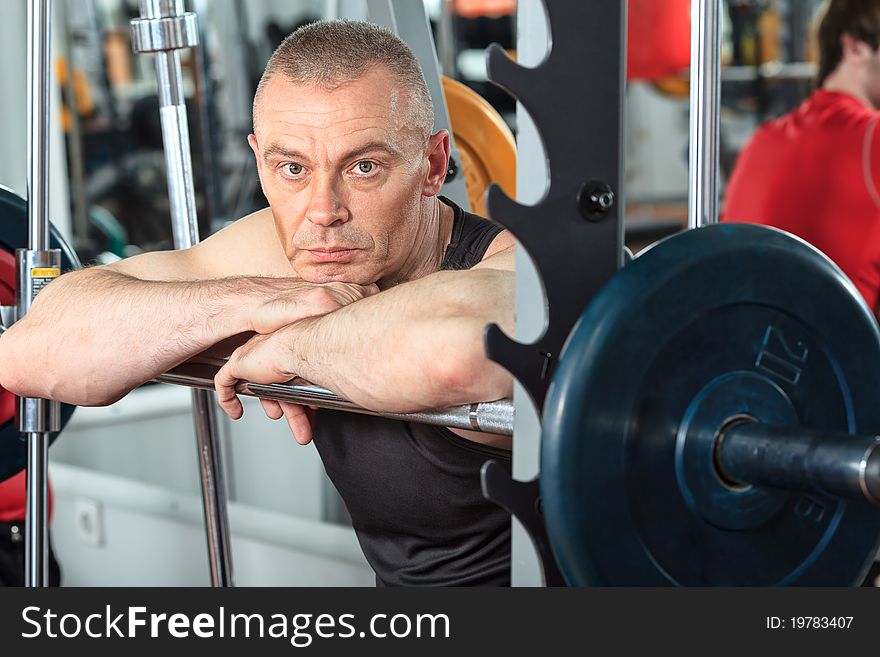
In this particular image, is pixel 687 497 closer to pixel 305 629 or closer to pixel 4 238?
pixel 305 629

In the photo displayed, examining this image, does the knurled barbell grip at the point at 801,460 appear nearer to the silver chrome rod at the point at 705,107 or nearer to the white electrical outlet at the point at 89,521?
the silver chrome rod at the point at 705,107

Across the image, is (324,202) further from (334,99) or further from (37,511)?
(37,511)

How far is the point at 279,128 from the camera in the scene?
1271 mm

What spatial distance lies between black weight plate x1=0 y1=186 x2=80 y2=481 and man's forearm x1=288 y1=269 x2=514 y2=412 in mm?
683

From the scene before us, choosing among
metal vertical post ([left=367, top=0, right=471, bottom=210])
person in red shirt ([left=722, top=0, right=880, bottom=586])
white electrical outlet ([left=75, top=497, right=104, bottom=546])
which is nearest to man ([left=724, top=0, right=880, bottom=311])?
person in red shirt ([left=722, top=0, right=880, bottom=586])

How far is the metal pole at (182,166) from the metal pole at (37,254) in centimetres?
14

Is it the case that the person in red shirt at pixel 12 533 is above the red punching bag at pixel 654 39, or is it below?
below

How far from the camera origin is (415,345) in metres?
0.93

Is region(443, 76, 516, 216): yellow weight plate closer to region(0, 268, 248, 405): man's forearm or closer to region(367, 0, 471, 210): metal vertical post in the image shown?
region(367, 0, 471, 210): metal vertical post

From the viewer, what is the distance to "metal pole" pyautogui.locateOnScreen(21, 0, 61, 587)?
4.70ft

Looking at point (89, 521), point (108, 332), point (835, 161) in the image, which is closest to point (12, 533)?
point (89, 521)

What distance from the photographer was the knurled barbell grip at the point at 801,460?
2.39 feet

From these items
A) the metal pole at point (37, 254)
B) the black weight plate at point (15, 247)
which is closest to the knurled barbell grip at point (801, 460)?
the metal pole at point (37, 254)

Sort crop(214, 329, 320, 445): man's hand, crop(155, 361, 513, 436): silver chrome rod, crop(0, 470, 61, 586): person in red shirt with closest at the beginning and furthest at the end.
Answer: crop(155, 361, 513, 436): silver chrome rod, crop(214, 329, 320, 445): man's hand, crop(0, 470, 61, 586): person in red shirt
